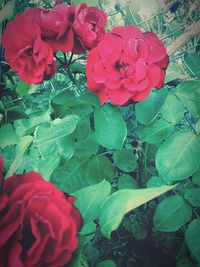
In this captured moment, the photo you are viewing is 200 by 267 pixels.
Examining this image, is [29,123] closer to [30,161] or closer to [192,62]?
[30,161]

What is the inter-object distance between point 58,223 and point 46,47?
0.30 m

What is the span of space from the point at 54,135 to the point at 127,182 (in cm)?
19

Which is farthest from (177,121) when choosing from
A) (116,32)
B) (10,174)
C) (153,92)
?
(10,174)

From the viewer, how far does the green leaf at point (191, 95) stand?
54 centimetres

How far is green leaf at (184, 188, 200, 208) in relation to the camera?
0.53 metres

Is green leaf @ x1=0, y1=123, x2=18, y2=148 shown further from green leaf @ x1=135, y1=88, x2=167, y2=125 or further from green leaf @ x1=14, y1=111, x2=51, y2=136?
green leaf @ x1=135, y1=88, x2=167, y2=125

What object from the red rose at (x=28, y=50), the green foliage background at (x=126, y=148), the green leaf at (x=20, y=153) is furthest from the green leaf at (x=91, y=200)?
the red rose at (x=28, y=50)

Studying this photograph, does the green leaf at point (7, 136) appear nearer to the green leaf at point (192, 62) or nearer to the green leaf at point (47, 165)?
the green leaf at point (47, 165)

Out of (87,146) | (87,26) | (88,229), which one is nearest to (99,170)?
(87,146)

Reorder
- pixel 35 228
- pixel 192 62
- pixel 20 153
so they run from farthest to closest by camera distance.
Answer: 1. pixel 192 62
2. pixel 20 153
3. pixel 35 228

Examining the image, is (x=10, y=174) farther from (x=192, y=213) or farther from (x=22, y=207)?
(x=192, y=213)

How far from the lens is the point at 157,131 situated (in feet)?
1.87

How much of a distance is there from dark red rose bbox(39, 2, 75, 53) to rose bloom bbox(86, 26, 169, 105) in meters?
0.05

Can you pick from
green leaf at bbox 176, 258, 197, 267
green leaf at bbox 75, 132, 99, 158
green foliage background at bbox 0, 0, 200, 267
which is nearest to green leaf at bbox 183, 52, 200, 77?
green foliage background at bbox 0, 0, 200, 267
